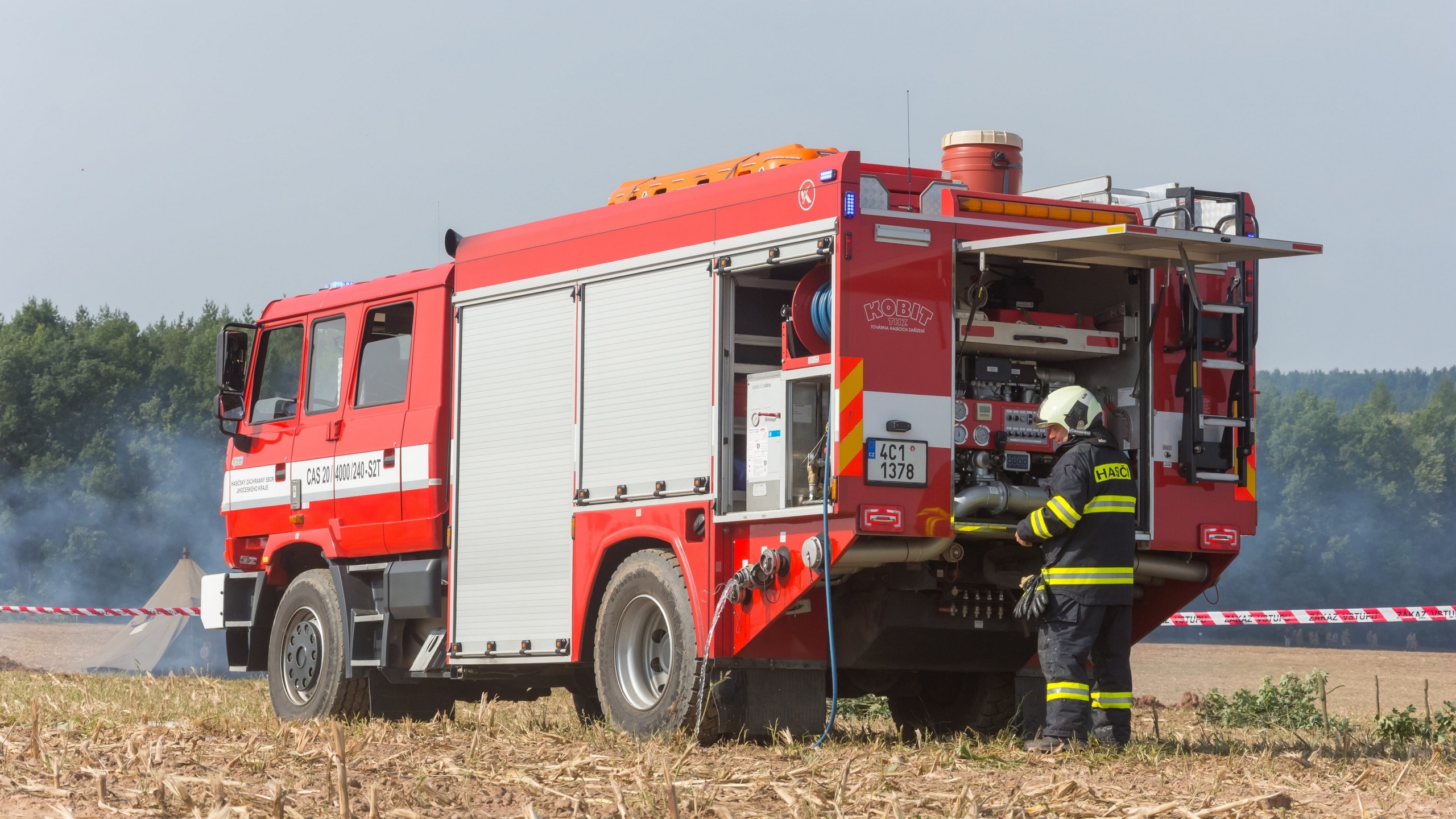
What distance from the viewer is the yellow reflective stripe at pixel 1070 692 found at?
8.49m

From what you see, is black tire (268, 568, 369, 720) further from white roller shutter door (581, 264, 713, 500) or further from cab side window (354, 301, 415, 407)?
white roller shutter door (581, 264, 713, 500)

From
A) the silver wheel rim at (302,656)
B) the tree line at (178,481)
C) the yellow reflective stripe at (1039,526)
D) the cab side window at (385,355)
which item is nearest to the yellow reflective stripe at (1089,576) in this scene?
the yellow reflective stripe at (1039,526)

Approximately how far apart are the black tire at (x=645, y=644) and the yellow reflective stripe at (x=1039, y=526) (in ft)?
5.87

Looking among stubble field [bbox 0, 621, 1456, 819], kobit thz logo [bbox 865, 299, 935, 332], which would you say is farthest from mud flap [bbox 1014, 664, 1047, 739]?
kobit thz logo [bbox 865, 299, 935, 332]

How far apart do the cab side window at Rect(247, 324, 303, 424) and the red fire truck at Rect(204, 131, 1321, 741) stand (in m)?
1.48

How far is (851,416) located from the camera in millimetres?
8359

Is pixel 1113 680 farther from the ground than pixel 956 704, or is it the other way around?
pixel 1113 680

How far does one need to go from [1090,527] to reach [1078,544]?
0.34 feet

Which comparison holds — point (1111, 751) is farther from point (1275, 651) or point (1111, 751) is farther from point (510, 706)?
point (1275, 651)

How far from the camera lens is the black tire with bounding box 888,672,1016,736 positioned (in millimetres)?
10328

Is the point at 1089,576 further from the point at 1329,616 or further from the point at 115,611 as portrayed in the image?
the point at 115,611

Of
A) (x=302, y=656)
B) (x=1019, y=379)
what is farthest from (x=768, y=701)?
(x=302, y=656)

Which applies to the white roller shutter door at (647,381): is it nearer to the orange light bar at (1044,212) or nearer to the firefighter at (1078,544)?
the orange light bar at (1044,212)

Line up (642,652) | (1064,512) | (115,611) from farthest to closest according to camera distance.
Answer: (115,611), (642,652), (1064,512)
